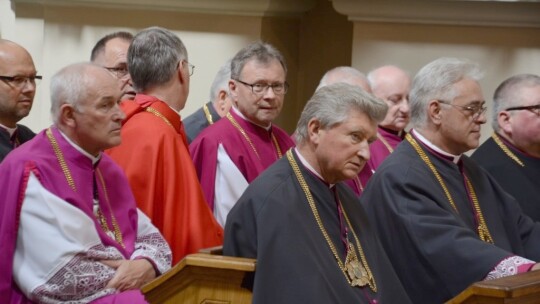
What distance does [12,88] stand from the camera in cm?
623

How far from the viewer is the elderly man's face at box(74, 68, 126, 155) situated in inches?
210

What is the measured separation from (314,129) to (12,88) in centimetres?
187

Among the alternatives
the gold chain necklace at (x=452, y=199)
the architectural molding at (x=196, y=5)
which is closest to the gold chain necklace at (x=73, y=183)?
the gold chain necklace at (x=452, y=199)

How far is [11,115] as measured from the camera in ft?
20.7

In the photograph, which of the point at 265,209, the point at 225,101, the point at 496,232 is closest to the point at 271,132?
the point at 225,101

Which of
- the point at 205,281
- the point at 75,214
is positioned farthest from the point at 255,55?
the point at 205,281

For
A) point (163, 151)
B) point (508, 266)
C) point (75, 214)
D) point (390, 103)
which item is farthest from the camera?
point (390, 103)

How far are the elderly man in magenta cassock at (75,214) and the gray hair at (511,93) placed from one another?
2.59m

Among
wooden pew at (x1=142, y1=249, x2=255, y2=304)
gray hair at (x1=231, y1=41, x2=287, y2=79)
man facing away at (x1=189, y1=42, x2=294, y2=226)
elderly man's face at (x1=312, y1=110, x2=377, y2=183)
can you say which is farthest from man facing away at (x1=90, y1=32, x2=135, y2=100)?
wooden pew at (x1=142, y1=249, x2=255, y2=304)

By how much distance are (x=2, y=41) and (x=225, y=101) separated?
176cm

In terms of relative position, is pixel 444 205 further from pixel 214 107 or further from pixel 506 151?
pixel 214 107

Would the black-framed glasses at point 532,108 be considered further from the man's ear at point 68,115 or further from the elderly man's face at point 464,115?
the man's ear at point 68,115

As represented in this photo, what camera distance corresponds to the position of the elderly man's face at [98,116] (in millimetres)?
5328

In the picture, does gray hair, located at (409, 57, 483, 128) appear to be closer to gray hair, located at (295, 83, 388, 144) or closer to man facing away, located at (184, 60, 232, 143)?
gray hair, located at (295, 83, 388, 144)
